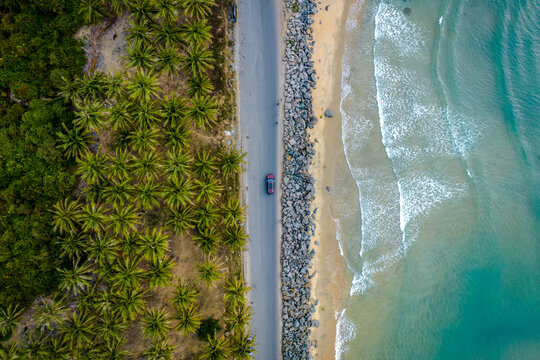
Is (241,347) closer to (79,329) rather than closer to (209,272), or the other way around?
(209,272)

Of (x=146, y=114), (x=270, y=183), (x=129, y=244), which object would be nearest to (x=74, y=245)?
(x=129, y=244)

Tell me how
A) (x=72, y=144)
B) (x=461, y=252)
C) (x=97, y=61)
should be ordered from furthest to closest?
(x=461, y=252) < (x=97, y=61) < (x=72, y=144)

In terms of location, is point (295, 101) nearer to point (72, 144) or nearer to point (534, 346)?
point (72, 144)

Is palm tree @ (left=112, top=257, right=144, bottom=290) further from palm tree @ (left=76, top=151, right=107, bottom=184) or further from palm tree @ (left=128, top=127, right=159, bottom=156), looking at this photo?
palm tree @ (left=128, top=127, right=159, bottom=156)

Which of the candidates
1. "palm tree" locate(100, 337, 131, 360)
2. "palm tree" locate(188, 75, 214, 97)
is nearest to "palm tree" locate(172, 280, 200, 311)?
"palm tree" locate(100, 337, 131, 360)

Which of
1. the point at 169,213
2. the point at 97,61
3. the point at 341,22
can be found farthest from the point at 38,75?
the point at 341,22

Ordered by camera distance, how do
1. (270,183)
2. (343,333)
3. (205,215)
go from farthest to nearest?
(343,333) → (270,183) → (205,215)

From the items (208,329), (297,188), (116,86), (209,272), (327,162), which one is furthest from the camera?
(327,162)

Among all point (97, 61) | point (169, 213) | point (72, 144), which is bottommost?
point (169, 213)
